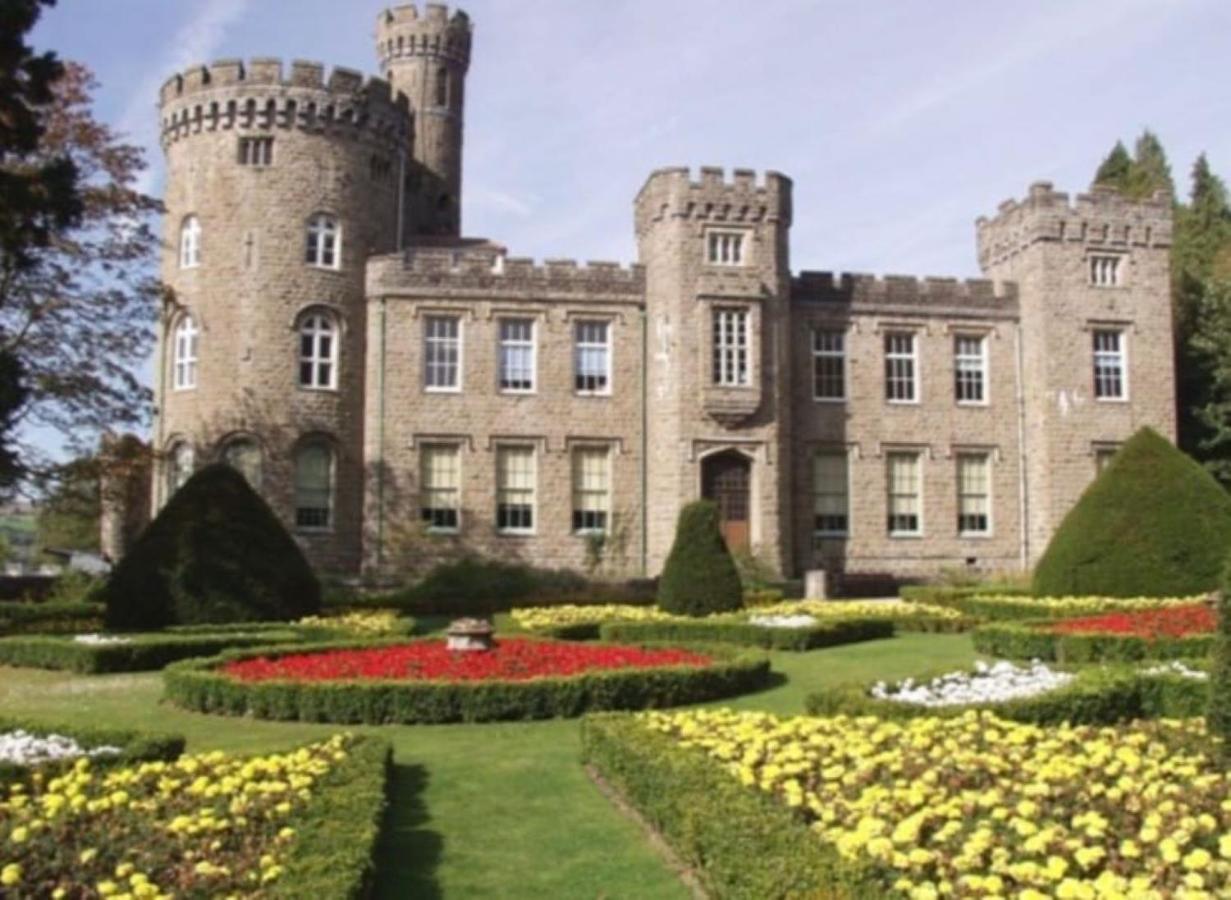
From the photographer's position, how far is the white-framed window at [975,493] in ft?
116

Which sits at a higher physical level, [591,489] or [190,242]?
[190,242]

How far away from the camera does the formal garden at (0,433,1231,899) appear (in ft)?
21.2

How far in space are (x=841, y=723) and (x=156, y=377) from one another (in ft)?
93.4

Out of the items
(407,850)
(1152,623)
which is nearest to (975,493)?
(1152,623)

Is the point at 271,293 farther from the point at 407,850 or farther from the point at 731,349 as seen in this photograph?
the point at 407,850

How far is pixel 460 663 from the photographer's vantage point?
573 inches

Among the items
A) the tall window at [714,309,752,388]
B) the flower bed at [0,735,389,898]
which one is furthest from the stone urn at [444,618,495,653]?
the tall window at [714,309,752,388]

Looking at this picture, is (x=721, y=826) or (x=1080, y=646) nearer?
(x=721, y=826)

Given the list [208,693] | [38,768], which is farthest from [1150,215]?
[38,768]

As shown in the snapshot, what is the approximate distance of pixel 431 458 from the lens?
3341cm

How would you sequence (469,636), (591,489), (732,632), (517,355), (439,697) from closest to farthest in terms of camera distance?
(439,697) < (469,636) < (732,632) < (591,489) < (517,355)

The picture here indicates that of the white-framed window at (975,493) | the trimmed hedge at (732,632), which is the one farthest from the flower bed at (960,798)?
the white-framed window at (975,493)

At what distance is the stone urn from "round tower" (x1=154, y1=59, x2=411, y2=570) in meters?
17.8

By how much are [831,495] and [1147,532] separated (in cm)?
1372
